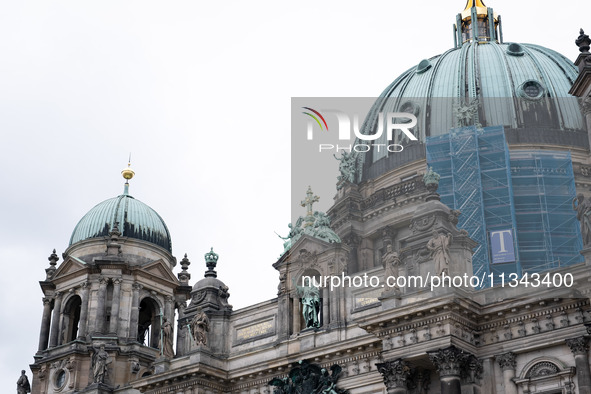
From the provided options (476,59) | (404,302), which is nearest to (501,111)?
(476,59)

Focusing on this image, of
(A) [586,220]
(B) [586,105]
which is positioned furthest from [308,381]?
(B) [586,105]

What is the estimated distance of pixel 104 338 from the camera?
40.9 meters

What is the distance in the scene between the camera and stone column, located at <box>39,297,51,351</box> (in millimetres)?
43625

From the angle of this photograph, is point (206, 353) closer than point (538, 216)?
Yes

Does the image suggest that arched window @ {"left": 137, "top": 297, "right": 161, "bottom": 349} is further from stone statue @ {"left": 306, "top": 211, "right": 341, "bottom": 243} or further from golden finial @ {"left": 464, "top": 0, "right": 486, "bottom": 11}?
golden finial @ {"left": 464, "top": 0, "right": 486, "bottom": 11}

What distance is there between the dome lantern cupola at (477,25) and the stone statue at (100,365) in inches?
1116

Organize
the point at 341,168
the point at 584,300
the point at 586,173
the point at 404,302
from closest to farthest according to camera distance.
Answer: the point at 584,300
the point at 404,302
the point at 586,173
the point at 341,168

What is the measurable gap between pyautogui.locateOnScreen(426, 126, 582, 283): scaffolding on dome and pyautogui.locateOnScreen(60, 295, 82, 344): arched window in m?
17.7

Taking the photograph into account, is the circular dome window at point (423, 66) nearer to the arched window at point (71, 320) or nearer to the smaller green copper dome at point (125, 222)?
the smaller green copper dome at point (125, 222)

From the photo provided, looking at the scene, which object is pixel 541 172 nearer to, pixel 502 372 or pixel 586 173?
pixel 586 173

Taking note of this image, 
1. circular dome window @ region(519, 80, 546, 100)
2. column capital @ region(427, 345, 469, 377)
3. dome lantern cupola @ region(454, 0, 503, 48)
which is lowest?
column capital @ region(427, 345, 469, 377)

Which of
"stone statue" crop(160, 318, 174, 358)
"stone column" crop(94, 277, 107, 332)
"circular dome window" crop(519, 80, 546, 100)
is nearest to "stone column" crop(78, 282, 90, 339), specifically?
"stone column" crop(94, 277, 107, 332)

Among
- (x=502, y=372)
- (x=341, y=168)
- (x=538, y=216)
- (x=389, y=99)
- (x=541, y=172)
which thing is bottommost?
(x=502, y=372)

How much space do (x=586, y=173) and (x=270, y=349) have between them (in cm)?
1697
